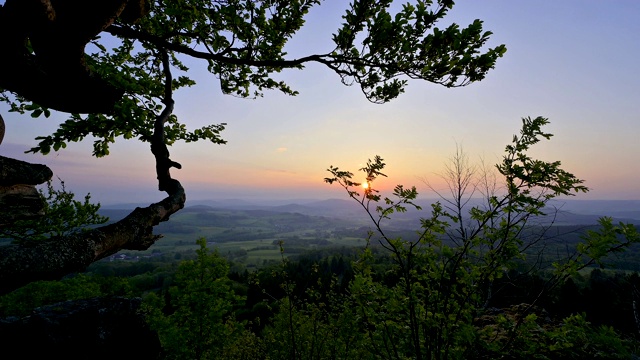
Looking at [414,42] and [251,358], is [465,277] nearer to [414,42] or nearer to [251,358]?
[414,42]

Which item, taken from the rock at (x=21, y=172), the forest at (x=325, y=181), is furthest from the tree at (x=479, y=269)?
the rock at (x=21, y=172)

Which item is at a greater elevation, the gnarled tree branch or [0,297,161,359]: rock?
the gnarled tree branch

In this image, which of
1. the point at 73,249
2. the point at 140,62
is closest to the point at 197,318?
the point at 140,62

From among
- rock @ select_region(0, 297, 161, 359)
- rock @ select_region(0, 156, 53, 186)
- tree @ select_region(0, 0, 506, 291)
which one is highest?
tree @ select_region(0, 0, 506, 291)

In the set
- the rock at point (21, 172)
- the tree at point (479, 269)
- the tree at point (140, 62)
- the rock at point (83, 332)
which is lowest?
the rock at point (83, 332)

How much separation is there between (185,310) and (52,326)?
415 inches

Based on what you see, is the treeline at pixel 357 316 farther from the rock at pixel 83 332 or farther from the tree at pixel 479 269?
the rock at pixel 83 332

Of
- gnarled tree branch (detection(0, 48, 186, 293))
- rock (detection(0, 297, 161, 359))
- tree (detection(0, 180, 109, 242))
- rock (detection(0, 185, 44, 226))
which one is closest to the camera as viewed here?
Result: gnarled tree branch (detection(0, 48, 186, 293))

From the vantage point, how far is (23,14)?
7.52 feet

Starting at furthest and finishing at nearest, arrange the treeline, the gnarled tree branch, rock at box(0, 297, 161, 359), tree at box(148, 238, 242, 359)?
tree at box(148, 238, 242, 359) < rock at box(0, 297, 161, 359) < the treeline < the gnarled tree branch

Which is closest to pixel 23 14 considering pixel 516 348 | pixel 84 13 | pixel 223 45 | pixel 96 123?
pixel 84 13

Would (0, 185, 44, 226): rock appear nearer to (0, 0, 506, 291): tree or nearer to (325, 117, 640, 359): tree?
(0, 0, 506, 291): tree

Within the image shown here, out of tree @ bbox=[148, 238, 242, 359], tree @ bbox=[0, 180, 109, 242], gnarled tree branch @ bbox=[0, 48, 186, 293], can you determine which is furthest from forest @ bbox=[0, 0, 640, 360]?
tree @ bbox=[148, 238, 242, 359]

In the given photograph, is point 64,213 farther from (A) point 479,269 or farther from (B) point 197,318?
(A) point 479,269
